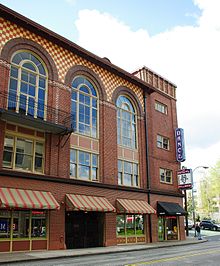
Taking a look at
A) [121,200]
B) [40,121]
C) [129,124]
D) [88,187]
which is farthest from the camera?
[129,124]

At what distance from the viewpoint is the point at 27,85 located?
2152 cm

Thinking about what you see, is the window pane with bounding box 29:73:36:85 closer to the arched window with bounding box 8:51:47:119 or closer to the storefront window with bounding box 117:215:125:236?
the arched window with bounding box 8:51:47:119

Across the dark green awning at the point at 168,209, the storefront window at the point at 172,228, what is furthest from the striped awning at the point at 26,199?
the storefront window at the point at 172,228

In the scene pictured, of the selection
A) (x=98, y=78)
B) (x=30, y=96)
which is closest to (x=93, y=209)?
(x=30, y=96)

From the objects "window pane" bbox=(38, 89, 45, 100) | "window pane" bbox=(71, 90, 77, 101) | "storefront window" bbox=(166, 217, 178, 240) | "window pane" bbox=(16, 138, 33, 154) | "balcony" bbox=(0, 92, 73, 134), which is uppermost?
"window pane" bbox=(71, 90, 77, 101)

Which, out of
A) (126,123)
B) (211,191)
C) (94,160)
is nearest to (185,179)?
(126,123)

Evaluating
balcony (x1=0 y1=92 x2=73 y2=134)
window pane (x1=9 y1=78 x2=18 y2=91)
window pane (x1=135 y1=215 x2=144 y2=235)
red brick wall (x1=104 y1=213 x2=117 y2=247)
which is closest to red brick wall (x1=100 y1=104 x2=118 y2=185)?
red brick wall (x1=104 y1=213 x2=117 y2=247)

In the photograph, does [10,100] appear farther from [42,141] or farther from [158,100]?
[158,100]

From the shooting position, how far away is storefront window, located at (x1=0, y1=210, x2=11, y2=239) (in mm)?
18364

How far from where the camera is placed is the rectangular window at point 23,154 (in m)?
19.5

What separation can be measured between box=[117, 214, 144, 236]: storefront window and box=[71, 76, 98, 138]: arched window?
6.97 m

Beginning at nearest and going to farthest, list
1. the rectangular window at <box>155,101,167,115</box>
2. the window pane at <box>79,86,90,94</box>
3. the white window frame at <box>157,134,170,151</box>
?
the window pane at <box>79,86,90,94</box>, the white window frame at <box>157,134,170,151</box>, the rectangular window at <box>155,101,167,115</box>

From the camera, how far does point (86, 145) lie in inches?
956

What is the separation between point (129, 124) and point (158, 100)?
5.91 meters
